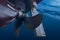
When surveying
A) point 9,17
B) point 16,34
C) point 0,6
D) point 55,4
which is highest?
point 55,4

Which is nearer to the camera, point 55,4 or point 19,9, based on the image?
point 19,9

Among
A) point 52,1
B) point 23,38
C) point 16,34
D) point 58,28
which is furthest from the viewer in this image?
point 23,38

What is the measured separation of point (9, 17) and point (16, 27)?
9.8 inches

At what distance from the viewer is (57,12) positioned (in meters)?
3.19

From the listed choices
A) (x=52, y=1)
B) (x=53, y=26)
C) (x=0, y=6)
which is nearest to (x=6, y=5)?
(x=0, y=6)

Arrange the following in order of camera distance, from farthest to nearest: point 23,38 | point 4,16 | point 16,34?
1. point 23,38
2. point 4,16
3. point 16,34

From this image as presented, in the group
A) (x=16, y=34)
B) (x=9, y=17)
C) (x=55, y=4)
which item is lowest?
(x=16, y=34)

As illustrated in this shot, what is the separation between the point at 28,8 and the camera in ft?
Result: 5.55

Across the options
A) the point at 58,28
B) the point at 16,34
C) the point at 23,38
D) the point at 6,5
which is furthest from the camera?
the point at 23,38

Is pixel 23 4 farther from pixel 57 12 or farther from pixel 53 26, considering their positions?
pixel 53 26

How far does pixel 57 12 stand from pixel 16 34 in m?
1.51

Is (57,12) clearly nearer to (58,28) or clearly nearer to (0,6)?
(0,6)

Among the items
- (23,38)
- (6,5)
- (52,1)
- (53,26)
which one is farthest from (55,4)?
(23,38)

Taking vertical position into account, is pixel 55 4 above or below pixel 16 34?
above
